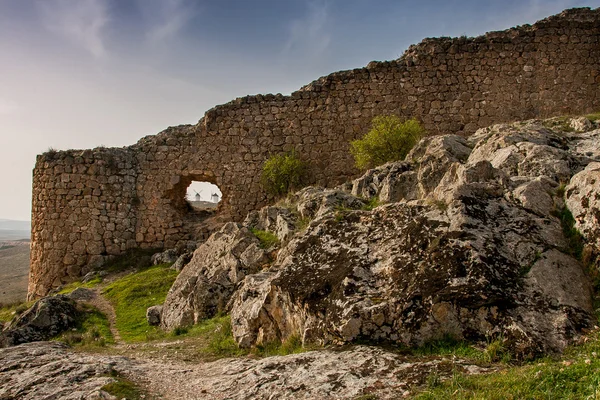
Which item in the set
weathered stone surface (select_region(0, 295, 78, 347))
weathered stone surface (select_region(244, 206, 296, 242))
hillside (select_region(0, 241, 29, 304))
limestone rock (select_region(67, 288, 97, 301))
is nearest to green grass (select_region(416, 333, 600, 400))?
weathered stone surface (select_region(244, 206, 296, 242))

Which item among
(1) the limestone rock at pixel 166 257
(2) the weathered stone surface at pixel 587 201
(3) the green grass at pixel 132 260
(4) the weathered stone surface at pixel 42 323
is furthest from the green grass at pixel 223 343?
(3) the green grass at pixel 132 260

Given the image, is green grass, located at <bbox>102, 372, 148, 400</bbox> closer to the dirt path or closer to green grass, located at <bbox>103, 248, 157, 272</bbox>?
the dirt path

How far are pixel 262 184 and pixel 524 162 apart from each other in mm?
10228

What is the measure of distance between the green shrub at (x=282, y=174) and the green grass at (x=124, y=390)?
1098 centimetres

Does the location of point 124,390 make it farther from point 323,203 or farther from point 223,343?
point 323,203

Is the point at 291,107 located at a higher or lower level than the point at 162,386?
higher

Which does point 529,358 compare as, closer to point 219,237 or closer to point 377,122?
point 219,237

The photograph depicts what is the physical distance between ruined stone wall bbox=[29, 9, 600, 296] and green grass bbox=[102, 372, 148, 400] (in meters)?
11.5

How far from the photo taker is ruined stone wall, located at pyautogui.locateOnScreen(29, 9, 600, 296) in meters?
16.5

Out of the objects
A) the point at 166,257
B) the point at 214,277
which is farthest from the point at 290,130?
the point at 214,277

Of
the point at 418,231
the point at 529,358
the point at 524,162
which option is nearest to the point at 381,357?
the point at 529,358

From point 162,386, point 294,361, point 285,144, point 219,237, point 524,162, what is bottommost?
point 162,386

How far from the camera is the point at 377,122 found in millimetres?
15844

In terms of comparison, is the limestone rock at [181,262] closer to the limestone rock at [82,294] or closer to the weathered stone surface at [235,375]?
the limestone rock at [82,294]
